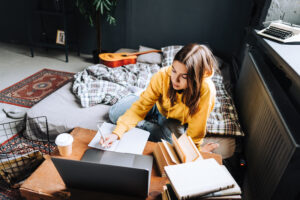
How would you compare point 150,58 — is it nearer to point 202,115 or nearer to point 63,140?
point 202,115

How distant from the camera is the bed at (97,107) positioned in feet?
5.18

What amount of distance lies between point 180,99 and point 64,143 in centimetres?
66

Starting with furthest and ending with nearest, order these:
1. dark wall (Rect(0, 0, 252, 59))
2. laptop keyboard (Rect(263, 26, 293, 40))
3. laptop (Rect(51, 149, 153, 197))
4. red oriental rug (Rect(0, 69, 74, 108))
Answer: dark wall (Rect(0, 0, 252, 59)), red oriental rug (Rect(0, 69, 74, 108)), laptop keyboard (Rect(263, 26, 293, 40)), laptop (Rect(51, 149, 153, 197))

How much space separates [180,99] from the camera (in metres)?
1.28

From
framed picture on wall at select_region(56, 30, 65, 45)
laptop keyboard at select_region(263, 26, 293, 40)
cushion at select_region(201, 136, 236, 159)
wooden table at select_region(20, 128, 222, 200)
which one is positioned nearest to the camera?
wooden table at select_region(20, 128, 222, 200)

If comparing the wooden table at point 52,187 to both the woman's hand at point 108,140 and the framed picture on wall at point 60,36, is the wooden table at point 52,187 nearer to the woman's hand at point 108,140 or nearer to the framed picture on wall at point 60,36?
the woman's hand at point 108,140

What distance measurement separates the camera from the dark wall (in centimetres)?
287

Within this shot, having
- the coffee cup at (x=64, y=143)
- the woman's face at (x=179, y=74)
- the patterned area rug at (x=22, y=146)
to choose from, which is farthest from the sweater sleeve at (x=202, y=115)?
the patterned area rug at (x=22, y=146)

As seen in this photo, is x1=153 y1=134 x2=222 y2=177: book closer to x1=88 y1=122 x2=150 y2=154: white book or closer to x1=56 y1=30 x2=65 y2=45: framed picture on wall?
x1=88 y1=122 x2=150 y2=154: white book

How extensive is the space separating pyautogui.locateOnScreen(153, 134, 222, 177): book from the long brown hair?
31cm

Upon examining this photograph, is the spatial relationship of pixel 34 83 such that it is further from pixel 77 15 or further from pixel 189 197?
pixel 189 197

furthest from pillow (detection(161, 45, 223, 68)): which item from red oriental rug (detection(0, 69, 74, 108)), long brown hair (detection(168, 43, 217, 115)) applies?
long brown hair (detection(168, 43, 217, 115))

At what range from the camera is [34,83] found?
8.78ft

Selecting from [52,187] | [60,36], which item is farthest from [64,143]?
[60,36]
